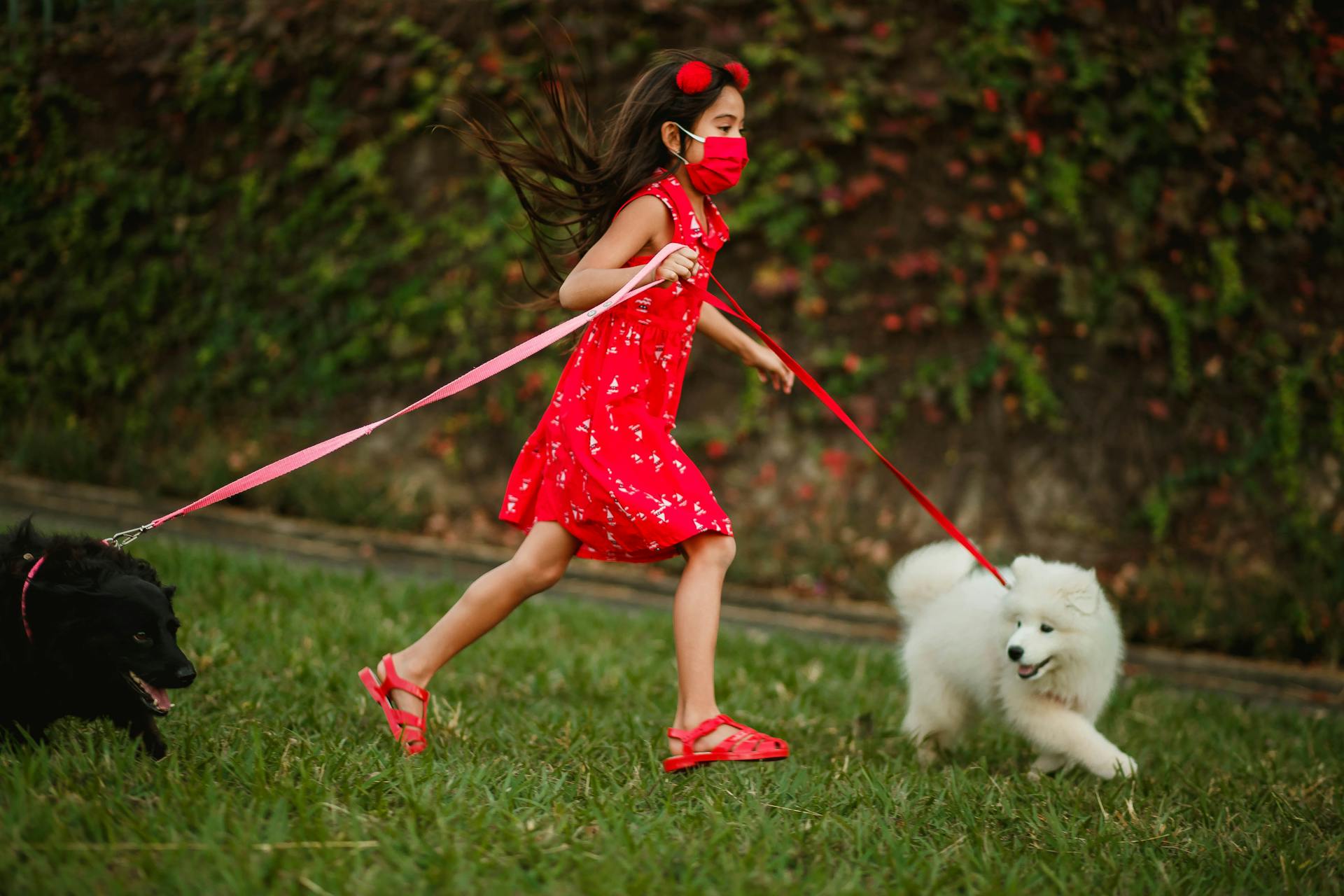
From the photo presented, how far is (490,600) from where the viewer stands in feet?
9.76

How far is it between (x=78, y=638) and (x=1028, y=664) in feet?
7.33

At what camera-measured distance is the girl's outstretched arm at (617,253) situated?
2.86 m

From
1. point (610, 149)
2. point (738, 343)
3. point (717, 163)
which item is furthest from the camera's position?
point (738, 343)

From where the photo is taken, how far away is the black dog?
235cm

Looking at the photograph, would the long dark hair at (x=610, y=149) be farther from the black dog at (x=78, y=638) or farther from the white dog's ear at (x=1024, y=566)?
the white dog's ear at (x=1024, y=566)

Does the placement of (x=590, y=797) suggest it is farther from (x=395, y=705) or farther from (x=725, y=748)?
(x=395, y=705)

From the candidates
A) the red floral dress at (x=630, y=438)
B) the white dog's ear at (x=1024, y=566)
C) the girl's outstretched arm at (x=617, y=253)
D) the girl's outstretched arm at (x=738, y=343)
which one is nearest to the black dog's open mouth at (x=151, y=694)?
the red floral dress at (x=630, y=438)

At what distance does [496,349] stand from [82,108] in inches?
115

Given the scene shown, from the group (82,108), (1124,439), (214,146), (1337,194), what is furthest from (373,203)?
(1337,194)

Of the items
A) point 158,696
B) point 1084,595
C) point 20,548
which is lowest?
point 1084,595

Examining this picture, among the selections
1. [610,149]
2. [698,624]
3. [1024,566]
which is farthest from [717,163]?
[1024,566]

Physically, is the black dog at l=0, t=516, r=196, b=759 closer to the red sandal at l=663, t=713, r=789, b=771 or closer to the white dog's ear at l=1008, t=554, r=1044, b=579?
the red sandal at l=663, t=713, r=789, b=771

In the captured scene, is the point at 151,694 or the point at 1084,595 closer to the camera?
the point at 151,694

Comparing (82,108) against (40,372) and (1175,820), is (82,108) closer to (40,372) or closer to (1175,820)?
(40,372)
